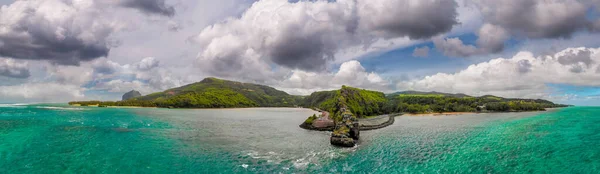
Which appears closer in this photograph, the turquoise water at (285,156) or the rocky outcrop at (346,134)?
the turquoise water at (285,156)

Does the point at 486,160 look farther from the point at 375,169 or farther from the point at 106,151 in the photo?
the point at 106,151

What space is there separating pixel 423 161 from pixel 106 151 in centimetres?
5341

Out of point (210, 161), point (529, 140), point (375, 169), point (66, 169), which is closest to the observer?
point (66, 169)

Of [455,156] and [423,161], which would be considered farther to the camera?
[455,156]

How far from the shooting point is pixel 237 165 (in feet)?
125

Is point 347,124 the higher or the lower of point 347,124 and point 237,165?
the higher

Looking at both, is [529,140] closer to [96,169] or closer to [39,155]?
[96,169]

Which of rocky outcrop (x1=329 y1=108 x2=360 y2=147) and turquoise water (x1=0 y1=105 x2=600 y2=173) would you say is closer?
turquoise water (x1=0 y1=105 x2=600 y2=173)

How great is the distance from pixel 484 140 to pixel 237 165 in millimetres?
55714

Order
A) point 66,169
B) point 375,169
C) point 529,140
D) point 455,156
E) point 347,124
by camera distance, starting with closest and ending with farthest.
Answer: point 66,169
point 375,169
point 455,156
point 529,140
point 347,124

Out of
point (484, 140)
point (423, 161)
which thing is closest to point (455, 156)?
point (423, 161)

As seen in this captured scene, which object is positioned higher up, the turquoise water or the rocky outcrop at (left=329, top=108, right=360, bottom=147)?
the rocky outcrop at (left=329, top=108, right=360, bottom=147)

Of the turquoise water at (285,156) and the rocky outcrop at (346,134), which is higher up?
the rocky outcrop at (346,134)

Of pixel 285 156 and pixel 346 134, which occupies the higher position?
pixel 346 134
